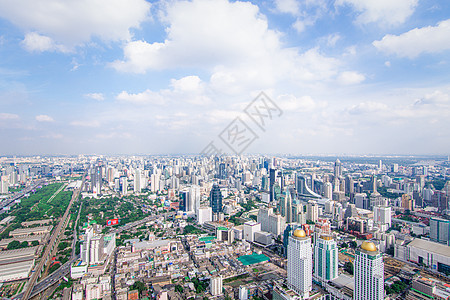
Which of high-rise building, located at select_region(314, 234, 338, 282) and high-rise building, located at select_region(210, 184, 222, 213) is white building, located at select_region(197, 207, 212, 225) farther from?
high-rise building, located at select_region(314, 234, 338, 282)

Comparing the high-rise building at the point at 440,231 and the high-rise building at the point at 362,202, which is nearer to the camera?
the high-rise building at the point at 440,231

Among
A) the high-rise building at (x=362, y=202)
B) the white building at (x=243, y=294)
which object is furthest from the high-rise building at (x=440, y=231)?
the white building at (x=243, y=294)

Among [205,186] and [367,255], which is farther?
[205,186]

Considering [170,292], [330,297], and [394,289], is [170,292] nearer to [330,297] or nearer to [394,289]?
[330,297]

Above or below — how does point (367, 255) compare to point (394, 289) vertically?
above

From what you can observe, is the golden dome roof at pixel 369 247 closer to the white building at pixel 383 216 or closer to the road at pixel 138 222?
the white building at pixel 383 216

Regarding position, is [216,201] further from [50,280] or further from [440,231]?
[440,231]

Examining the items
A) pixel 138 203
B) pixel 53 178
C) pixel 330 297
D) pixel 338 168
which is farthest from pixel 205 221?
pixel 53 178
